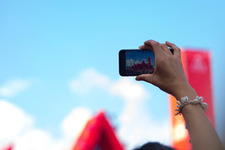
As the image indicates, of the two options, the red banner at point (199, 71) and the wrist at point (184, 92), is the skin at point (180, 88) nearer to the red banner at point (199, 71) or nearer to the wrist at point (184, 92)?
the wrist at point (184, 92)

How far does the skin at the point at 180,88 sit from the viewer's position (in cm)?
96

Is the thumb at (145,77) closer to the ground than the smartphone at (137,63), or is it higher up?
closer to the ground

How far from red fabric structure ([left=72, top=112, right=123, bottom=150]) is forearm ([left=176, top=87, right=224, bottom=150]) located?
4270 mm

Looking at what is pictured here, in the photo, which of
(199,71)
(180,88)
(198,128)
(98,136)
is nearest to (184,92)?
Answer: (180,88)

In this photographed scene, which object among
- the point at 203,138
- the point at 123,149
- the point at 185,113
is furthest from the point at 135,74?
the point at 123,149

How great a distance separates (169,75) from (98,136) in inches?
173

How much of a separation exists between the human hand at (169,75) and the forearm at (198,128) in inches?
0.7

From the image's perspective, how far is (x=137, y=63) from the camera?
1383mm

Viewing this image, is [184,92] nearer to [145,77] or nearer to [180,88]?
[180,88]

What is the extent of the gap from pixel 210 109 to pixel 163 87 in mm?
24258

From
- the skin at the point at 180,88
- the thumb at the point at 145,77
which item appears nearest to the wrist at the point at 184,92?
the skin at the point at 180,88

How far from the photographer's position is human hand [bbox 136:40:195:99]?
3.71ft

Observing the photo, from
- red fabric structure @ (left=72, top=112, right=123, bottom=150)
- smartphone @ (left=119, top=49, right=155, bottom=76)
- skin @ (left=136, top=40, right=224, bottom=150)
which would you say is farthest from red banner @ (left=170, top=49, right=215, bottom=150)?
skin @ (left=136, top=40, right=224, bottom=150)

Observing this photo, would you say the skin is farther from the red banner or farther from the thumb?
the red banner
